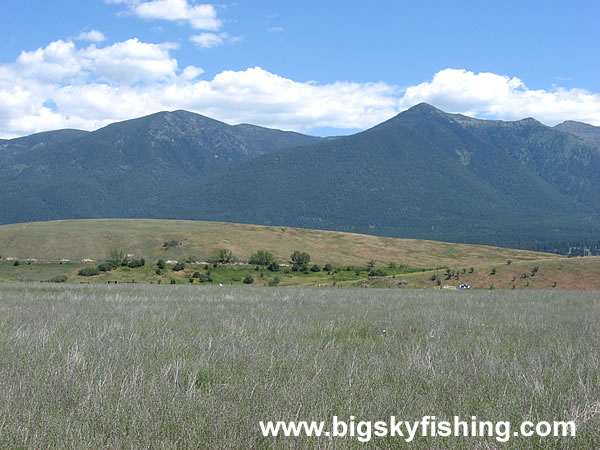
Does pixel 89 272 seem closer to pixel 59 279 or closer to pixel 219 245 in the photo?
pixel 59 279

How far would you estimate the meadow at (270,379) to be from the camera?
4262mm

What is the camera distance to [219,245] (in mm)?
88125

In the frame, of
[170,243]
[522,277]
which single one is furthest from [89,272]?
[522,277]

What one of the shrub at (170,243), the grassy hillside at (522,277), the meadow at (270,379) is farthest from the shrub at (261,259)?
the meadow at (270,379)

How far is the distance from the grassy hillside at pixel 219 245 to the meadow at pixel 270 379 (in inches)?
2801

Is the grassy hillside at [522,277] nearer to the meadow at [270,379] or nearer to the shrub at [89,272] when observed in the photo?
the shrub at [89,272]

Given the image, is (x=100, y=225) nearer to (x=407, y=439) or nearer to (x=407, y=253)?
(x=407, y=253)

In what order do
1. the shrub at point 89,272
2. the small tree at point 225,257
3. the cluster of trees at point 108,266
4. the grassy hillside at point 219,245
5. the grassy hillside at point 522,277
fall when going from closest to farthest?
the grassy hillside at point 522,277, the shrub at point 89,272, the cluster of trees at point 108,266, the small tree at point 225,257, the grassy hillside at point 219,245

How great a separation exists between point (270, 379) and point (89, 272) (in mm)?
58602

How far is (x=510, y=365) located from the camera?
6.45 m

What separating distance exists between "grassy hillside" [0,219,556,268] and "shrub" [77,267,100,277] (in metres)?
14.6

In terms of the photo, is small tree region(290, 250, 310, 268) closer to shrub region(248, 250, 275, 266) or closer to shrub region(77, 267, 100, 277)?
shrub region(248, 250, 275, 266)

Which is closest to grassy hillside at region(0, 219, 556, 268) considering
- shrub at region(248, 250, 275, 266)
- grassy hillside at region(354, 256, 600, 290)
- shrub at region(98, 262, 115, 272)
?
shrub at region(248, 250, 275, 266)

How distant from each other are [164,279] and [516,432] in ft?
184
